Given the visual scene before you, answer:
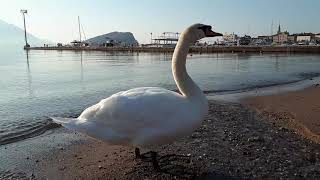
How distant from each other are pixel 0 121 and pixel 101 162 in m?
5.40

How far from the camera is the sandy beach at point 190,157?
591 cm

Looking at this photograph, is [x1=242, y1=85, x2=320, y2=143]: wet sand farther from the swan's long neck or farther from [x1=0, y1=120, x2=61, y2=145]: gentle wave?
[x1=0, y1=120, x2=61, y2=145]: gentle wave

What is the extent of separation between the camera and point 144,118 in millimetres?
5578

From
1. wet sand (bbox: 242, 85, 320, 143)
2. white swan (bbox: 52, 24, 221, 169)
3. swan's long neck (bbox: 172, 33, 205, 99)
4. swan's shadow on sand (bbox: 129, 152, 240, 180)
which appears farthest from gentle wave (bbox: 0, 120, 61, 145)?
wet sand (bbox: 242, 85, 320, 143)

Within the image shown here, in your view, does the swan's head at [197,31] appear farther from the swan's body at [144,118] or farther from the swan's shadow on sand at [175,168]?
the swan's shadow on sand at [175,168]

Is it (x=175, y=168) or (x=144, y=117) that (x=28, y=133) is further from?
(x=144, y=117)

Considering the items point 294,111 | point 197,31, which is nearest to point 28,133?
point 197,31

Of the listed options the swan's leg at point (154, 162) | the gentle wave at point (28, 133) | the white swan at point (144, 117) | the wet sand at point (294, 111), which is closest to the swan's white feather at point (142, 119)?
the white swan at point (144, 117)

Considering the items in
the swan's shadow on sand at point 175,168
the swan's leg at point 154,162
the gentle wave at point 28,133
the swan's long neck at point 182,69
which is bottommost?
the gentle wave at point 28,133

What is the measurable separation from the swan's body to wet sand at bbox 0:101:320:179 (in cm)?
64

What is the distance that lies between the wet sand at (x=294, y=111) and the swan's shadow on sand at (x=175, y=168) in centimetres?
281

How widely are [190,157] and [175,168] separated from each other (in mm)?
509

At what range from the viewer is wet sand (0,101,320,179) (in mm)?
5898

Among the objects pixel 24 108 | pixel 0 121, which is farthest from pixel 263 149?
pixel 24 108
